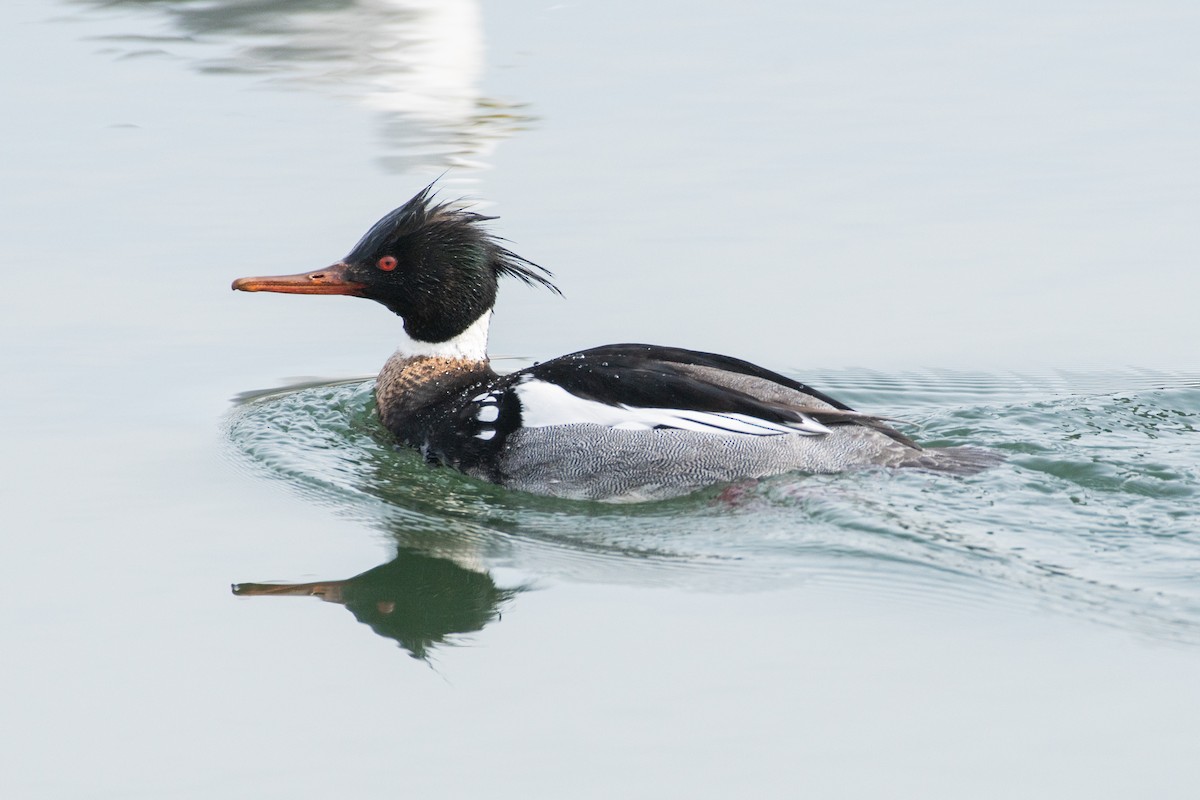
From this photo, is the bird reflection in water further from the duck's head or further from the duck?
the duck's head

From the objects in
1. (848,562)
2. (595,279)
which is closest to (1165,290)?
(595,279)

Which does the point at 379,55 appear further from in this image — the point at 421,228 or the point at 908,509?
the point at 908,509

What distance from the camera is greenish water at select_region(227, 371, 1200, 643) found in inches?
264

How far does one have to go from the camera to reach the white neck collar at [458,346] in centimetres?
881

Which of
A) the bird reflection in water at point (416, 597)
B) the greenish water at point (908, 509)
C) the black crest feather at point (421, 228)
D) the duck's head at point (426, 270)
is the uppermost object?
the black crest feather at point (421, 228)

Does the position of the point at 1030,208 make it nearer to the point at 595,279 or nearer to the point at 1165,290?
the point at 1165,290

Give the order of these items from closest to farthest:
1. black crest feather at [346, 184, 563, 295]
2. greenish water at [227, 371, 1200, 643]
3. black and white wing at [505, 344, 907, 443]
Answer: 1. greenish water at [227, 371, 1200, 643]
2. black and white wing at [505, 344, 907, 443]
3. black crest feather at [346, 184, 563, 295]

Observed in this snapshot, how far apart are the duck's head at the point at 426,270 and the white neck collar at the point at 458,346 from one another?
3 cm

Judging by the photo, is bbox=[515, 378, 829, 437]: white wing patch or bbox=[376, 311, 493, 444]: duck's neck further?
bbox=[376, 311, 493, 444]: duck's neck

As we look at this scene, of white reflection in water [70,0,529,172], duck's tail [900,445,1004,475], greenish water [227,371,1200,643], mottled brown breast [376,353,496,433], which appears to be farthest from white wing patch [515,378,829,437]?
white reflection in water [70,0,529,172]

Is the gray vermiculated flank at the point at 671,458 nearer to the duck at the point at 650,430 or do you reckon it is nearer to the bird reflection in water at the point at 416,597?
the duck at the point at 650,430

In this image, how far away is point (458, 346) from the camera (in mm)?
8828

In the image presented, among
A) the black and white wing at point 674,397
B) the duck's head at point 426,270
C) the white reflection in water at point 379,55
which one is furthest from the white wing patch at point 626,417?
the white reflection in water at point 379,55

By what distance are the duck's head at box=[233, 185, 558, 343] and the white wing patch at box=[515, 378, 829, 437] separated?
78 centimetres
